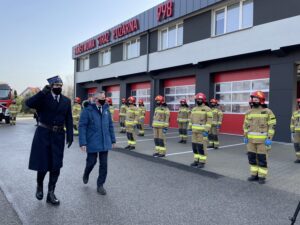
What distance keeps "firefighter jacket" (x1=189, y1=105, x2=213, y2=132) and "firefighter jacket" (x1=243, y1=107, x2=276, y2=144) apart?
137 cm

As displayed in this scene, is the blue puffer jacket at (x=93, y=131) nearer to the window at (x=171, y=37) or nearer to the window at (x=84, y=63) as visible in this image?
the window at (x=171, y=37)

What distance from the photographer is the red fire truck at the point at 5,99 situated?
24891mm

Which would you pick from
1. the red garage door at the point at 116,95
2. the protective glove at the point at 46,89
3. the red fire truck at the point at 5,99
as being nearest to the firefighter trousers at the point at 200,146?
the protective glove at the point at 46,89

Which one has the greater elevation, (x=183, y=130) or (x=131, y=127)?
(x=131, y=127)

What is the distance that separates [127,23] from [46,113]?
20165mm

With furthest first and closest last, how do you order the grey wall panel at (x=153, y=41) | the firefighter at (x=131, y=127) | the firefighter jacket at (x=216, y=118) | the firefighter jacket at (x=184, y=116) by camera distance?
the grey wall panel at (x=153, y=41) → the firefighter jacket at (x=184, y=116) → the firefighter jacket at (x=216, y=118) → the firefighter at (x=131, y=127)

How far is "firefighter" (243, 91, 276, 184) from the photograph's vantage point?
676cm

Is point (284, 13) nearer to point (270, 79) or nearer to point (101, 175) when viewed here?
point (270, 79)

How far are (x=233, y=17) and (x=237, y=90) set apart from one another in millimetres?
3772

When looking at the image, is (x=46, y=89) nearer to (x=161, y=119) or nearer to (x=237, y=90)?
(x=161, y=119)

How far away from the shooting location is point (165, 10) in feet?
64.4

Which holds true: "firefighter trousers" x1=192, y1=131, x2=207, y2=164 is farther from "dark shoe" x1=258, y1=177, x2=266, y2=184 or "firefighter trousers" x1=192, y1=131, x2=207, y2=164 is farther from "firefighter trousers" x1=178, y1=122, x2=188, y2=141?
"firefighter trousers" x1=178, y1=122, x2=188, y2=141

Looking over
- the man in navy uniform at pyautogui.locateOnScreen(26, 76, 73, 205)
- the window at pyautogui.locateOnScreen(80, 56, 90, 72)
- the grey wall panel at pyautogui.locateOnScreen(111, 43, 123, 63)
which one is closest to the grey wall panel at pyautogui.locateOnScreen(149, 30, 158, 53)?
the grey wall panel at pyautogui.locateOnScreen(111, 43, 123, 63)

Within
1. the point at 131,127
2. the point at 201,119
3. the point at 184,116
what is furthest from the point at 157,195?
the point at 184,116
